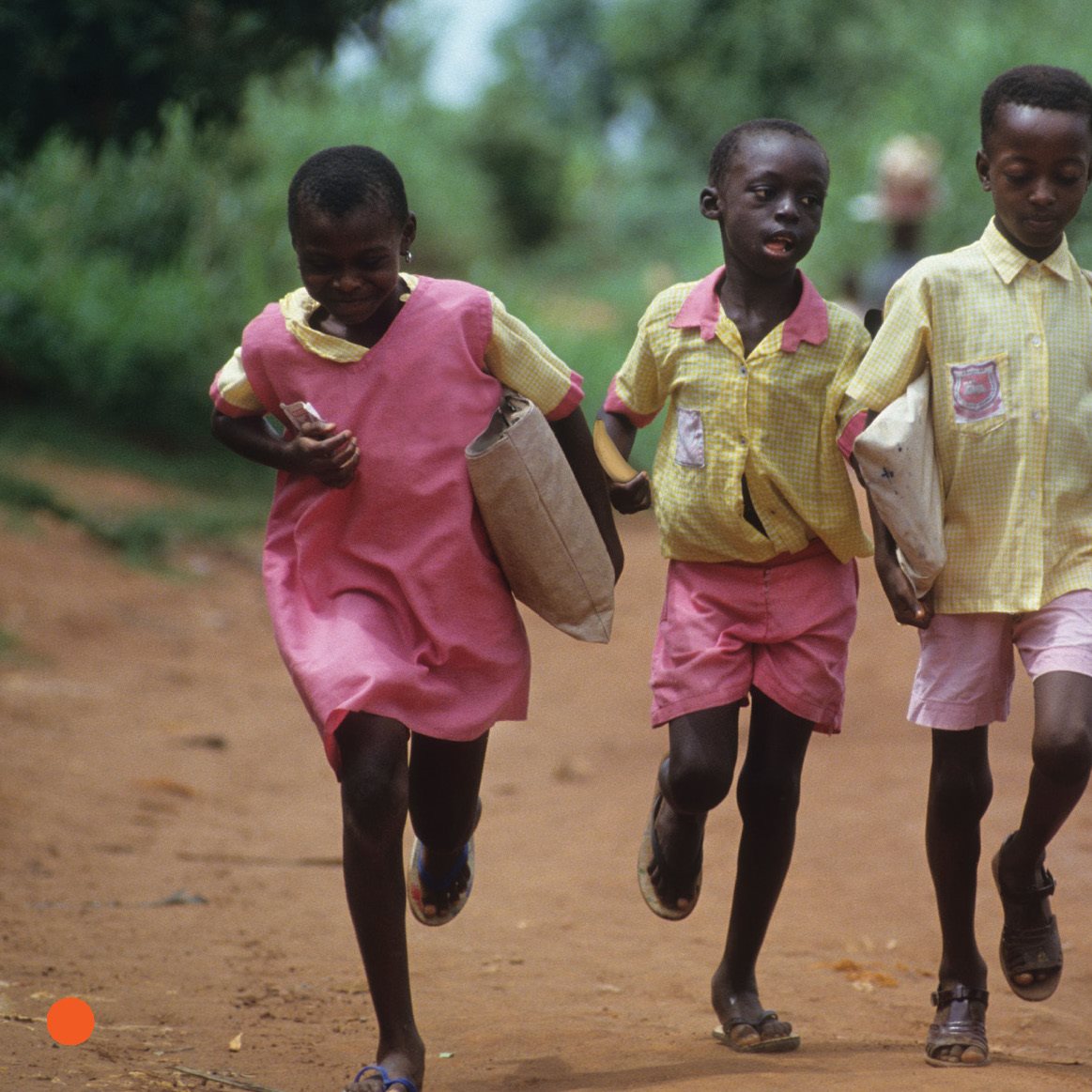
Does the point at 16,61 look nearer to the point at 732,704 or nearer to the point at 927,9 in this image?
the point at 732,704

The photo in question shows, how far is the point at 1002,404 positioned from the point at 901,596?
45 cm

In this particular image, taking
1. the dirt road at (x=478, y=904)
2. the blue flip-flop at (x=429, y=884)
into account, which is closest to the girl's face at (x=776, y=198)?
the blue flip-flop at (x=429, y=884)

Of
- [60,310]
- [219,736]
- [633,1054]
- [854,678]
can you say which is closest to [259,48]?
[219,736]

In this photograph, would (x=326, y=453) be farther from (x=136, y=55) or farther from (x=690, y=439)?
(x=136, y=55)

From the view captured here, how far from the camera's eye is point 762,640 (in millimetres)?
3891

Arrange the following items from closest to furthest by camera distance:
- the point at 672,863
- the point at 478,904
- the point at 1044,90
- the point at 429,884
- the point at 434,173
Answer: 1. the point at 1044,90
2. the point at 672,863
3. the point at 429,884
4. the point at 478,904
5. the point at 434,173

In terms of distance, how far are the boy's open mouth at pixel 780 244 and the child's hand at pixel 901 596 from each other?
2.24ft

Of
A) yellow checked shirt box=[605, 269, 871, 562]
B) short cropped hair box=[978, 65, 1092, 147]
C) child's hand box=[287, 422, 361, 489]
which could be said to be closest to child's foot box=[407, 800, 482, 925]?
yellow checked shirt box=[605, 269, 871, 562]

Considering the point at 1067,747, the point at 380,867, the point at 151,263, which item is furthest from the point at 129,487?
the point at 1067,747

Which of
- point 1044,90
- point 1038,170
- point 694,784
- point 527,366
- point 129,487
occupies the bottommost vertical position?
point 694,784

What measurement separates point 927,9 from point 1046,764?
25.2 m

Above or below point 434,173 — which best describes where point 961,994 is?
below

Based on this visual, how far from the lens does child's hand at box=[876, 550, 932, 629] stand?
3656 mm

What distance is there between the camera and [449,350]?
3.62 meters
